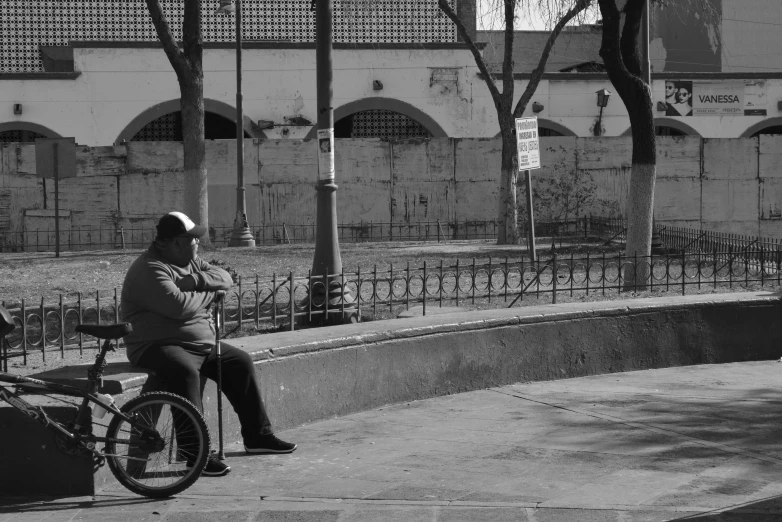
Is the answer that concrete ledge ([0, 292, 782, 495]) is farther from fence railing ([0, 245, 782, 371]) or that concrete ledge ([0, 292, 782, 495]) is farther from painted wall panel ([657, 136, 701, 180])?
painted wall panel ([657, 136, 701, 180])

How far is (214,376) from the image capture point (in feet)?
20.2

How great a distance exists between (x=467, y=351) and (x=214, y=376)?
8.94 feet

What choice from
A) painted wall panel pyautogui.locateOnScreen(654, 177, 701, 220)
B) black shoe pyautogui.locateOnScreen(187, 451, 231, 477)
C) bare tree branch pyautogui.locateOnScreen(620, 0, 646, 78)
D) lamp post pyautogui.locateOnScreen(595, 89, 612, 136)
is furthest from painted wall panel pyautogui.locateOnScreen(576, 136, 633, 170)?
black shoe pyautogui.locateOnScreen(187, 451, 231, 477)

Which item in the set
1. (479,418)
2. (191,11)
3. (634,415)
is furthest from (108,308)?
(191,11)

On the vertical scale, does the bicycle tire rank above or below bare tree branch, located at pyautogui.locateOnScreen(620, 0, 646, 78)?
below

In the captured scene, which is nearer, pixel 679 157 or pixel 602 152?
pixel 602 152

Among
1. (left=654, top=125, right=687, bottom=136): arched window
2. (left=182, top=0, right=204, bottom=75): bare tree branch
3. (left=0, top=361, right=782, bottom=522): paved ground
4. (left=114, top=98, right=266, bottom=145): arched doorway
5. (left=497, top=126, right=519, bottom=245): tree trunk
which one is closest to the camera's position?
(left=0, top=361, right=782, bottom=522): paved ground

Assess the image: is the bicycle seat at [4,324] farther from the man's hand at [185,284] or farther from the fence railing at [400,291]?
the fence railing at [400,291]

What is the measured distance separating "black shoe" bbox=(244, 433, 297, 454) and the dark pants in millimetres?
33

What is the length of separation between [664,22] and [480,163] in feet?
56.1

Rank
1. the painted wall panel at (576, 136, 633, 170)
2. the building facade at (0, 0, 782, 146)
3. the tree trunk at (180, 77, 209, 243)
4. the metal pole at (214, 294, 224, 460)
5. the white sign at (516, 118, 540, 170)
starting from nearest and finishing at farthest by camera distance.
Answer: the metal pole at (214, 294, 224, 460)
the white sign at (516, 118, 540, 170)
the tree trunk at (180, 77, 209, 243)
the painted wall panel at (576, 136, 633, 170)
the building facade at (0, 0, 782, 146)

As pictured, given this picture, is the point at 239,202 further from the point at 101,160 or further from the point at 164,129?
the point at 164,129

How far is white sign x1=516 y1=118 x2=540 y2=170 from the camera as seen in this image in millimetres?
13844

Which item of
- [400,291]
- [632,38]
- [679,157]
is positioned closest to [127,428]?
[400,291]
